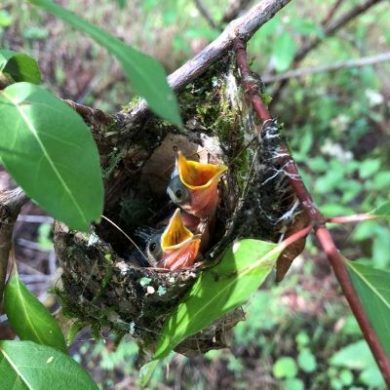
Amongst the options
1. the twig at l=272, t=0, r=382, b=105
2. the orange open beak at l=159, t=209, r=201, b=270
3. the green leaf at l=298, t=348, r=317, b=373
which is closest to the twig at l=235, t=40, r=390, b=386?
the orange open beak at l=159, t=209, r=201, b=270

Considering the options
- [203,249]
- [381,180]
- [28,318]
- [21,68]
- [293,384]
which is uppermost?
[21,68]

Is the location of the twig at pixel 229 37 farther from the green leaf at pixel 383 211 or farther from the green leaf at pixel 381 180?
the green leaf at pixel 381 180

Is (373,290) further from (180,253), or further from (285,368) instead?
(285,368)

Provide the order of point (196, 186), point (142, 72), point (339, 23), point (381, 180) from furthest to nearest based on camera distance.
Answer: point (381, 180), point (339, 23), point (196, 186), point (142, 72)

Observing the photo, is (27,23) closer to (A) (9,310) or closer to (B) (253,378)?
(B) (253,378)

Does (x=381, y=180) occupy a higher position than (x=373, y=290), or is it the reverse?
(x=373, y=290)

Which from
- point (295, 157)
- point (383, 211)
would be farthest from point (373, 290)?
point (295, 157)

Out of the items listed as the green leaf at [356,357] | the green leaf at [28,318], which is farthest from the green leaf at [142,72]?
the green leaf at [356,357]
